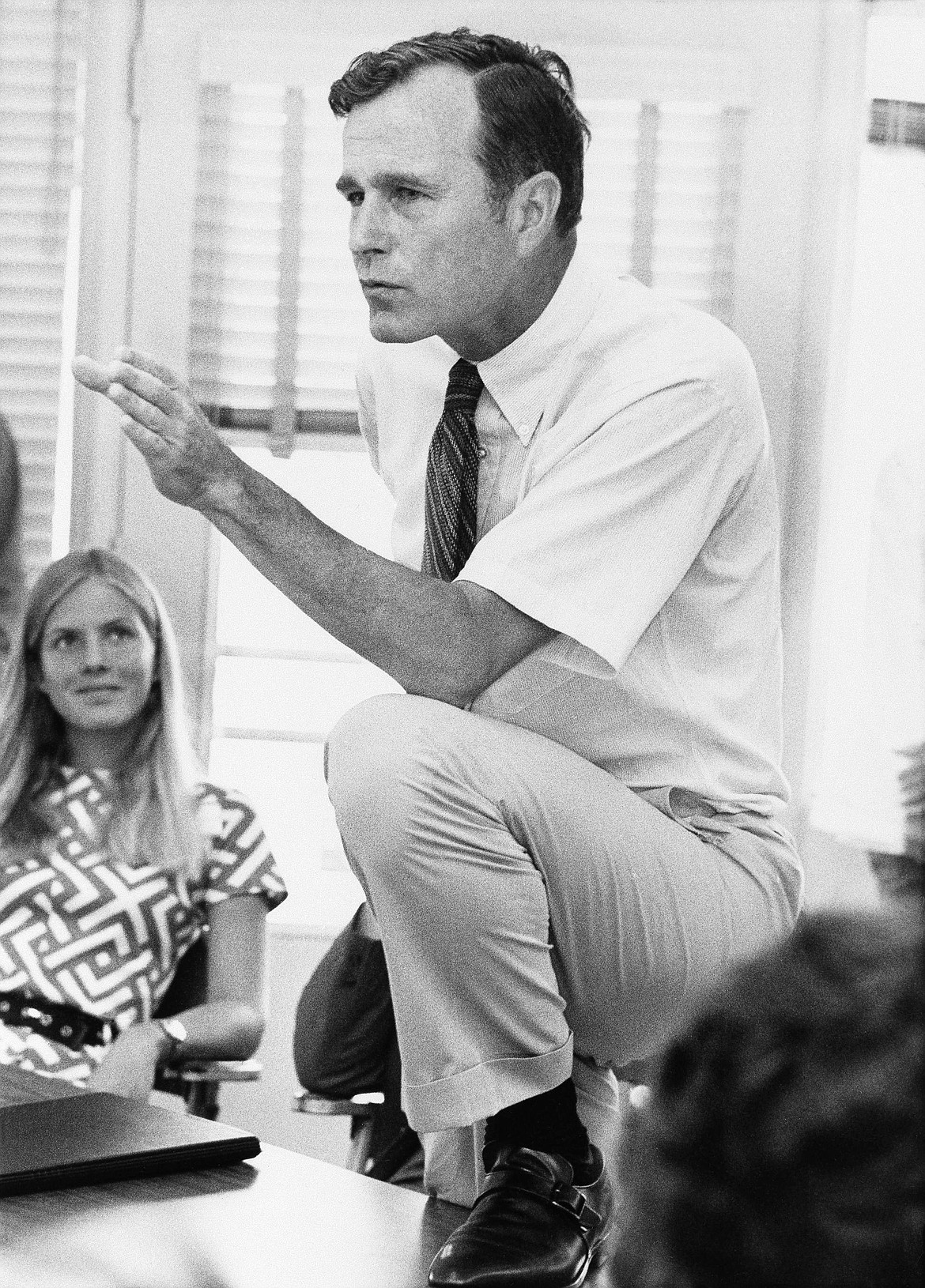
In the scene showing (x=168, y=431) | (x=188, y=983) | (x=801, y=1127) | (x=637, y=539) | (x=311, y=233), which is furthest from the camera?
(x=311, y=233)

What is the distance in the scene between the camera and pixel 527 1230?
1.42 m

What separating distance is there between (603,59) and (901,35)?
0.48 meters

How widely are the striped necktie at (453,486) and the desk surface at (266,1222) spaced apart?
62 centimetres

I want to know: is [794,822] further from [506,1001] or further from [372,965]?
[506,1001]

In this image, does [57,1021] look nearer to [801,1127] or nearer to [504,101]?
[504,101]

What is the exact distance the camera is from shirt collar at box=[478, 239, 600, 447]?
71.7 inches

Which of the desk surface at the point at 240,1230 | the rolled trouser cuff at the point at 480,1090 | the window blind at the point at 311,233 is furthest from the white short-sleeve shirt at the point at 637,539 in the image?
the window blind at the point at 311,233

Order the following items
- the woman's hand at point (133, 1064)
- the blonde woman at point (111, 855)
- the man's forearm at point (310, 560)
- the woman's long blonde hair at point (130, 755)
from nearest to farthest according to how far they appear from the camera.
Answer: the man's forearm at point (310, 560) < the woman's hand at point (133, 1064) < the blonde woman at point (111, 855) < the woman's long blonde hair at point (130, 755)

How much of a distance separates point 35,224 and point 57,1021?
1351 millimetres

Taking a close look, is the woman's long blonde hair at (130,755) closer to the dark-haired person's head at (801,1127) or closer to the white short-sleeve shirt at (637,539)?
the white short-sleeve shirt at (637,539)

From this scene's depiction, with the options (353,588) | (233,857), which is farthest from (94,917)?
(353,588)

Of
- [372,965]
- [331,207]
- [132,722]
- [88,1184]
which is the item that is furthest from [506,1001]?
[331,207]

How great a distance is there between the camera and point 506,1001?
4.97 feet

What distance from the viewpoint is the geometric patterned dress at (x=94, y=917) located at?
240 centimetres
